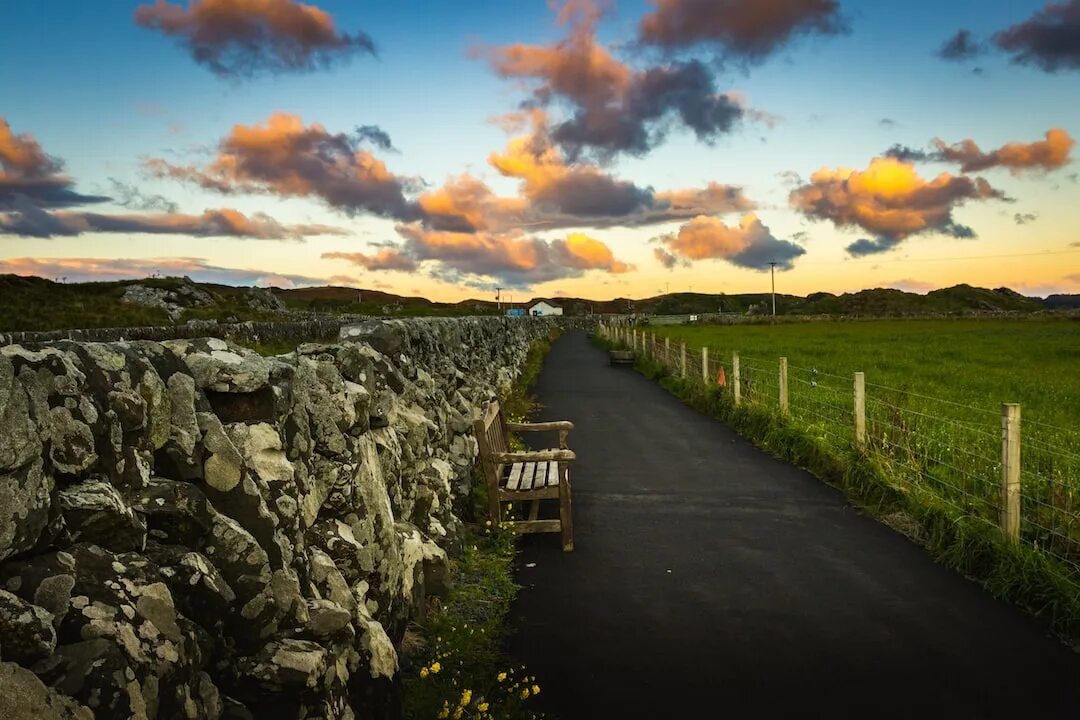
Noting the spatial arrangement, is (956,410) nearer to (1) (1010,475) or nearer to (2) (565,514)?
(1) (1010,475)

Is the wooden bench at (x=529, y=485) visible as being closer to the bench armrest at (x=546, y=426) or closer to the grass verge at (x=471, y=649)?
the grass verge at (x=471, y=649)

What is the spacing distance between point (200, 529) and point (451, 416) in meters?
6.42

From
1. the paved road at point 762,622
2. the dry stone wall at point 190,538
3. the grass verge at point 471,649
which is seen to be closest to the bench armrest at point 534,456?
the grass verge at point 471,649

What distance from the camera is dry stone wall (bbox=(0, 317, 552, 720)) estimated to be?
253 cm

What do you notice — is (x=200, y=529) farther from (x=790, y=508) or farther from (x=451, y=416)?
(x=790, y=508)

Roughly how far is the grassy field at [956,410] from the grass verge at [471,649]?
476cm

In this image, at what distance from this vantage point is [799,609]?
6.50 metres

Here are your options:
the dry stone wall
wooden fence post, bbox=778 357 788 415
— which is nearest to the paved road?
the dry stone wall

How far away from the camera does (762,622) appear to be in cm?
626

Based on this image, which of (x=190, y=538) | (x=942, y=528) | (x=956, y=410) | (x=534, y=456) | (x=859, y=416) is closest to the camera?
(x=190, y=538)

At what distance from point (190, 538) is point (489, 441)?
5.45 m

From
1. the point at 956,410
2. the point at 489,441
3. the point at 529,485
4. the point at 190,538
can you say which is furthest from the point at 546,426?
the point at 956,410

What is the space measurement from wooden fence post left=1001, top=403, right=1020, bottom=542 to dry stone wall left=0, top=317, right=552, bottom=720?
5817 millimetres

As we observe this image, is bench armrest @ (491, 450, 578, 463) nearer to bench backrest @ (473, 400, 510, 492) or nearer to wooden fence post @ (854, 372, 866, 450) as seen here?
bench backrest @ (473, 400, 510, 492)
